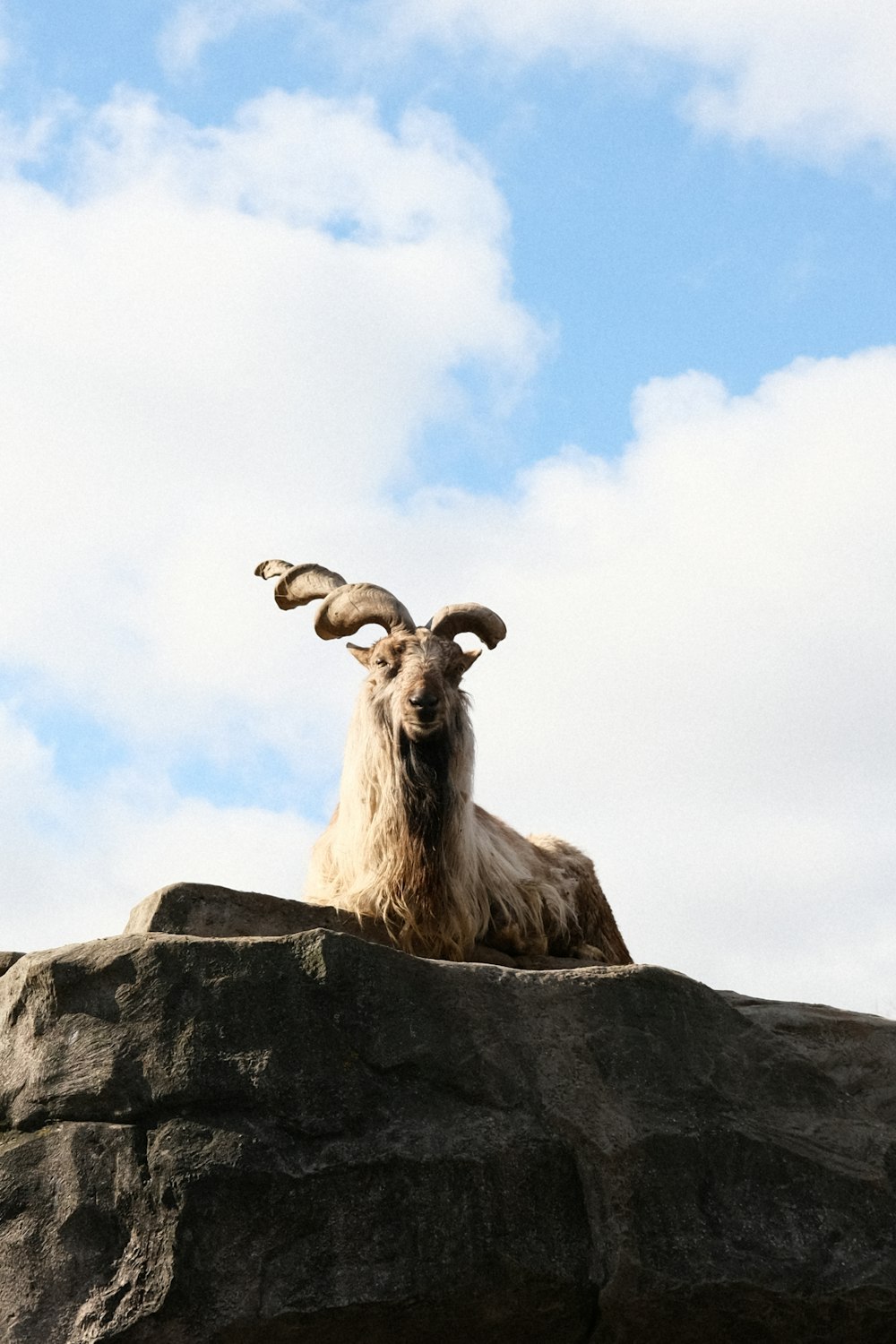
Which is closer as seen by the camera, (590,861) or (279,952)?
(279,952)

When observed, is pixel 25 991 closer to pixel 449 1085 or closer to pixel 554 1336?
pixel 449 1085

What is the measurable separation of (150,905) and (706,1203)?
2.15 metres

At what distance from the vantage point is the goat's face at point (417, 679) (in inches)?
316

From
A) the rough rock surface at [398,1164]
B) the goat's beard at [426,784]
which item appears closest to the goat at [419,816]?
the goat's beard at [426,784]

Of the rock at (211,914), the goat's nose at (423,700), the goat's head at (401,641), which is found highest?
the goat's head at (401,641)

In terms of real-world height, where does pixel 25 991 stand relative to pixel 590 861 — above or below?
below

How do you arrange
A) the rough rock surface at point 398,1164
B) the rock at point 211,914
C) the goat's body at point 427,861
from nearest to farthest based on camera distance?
the rough rock surface at point 398,1164
the rock at point 211,914
the goat's body at point 427,861

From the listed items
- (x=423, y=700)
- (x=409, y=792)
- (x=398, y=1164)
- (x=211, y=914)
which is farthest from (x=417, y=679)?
(x=398, y=1164)

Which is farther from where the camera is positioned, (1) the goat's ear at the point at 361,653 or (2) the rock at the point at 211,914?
(1) the goat's ear at the point at 361,653

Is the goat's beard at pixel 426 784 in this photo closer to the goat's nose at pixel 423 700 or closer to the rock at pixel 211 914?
the goat's nose at pixel 423 700

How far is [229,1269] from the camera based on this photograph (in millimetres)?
4613

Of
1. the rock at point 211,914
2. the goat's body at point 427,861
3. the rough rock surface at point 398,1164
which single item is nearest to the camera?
→ the rough rock surface at point 398,1164

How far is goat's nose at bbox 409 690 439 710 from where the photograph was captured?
800 cm

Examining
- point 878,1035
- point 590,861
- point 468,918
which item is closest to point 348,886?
point 468,918
